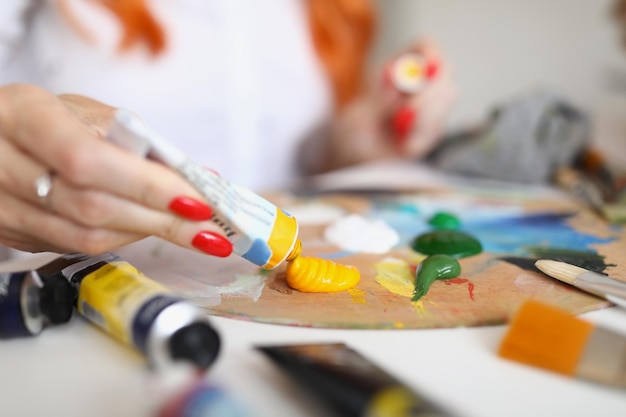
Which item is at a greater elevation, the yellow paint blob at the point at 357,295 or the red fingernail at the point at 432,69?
the red fingernail at the point at 432,69

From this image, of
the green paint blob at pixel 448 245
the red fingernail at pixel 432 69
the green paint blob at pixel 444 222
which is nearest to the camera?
the green paint blob at pixel 448 245

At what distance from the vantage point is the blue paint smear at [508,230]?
20.2 inches

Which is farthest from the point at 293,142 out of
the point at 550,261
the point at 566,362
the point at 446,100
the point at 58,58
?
the point at 566,362

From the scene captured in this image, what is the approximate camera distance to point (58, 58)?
30.4 inches

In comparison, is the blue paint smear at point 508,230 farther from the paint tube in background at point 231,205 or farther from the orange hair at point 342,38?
the orange hair at point 342,38

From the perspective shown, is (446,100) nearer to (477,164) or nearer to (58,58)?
(477,164)

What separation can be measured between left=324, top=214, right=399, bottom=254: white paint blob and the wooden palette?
0.01 m

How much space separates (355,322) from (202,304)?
0.35ft

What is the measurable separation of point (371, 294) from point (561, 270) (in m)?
0.14

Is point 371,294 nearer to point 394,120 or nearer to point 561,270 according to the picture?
point 561,270

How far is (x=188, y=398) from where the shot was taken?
0.75 ft

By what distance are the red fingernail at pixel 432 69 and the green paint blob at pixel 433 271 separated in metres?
0.50

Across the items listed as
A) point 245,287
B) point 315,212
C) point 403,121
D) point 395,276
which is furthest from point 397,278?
point 403,121

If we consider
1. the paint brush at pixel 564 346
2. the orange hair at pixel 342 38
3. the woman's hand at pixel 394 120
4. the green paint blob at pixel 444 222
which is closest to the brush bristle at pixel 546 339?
the paint brush at pixel 564 346
